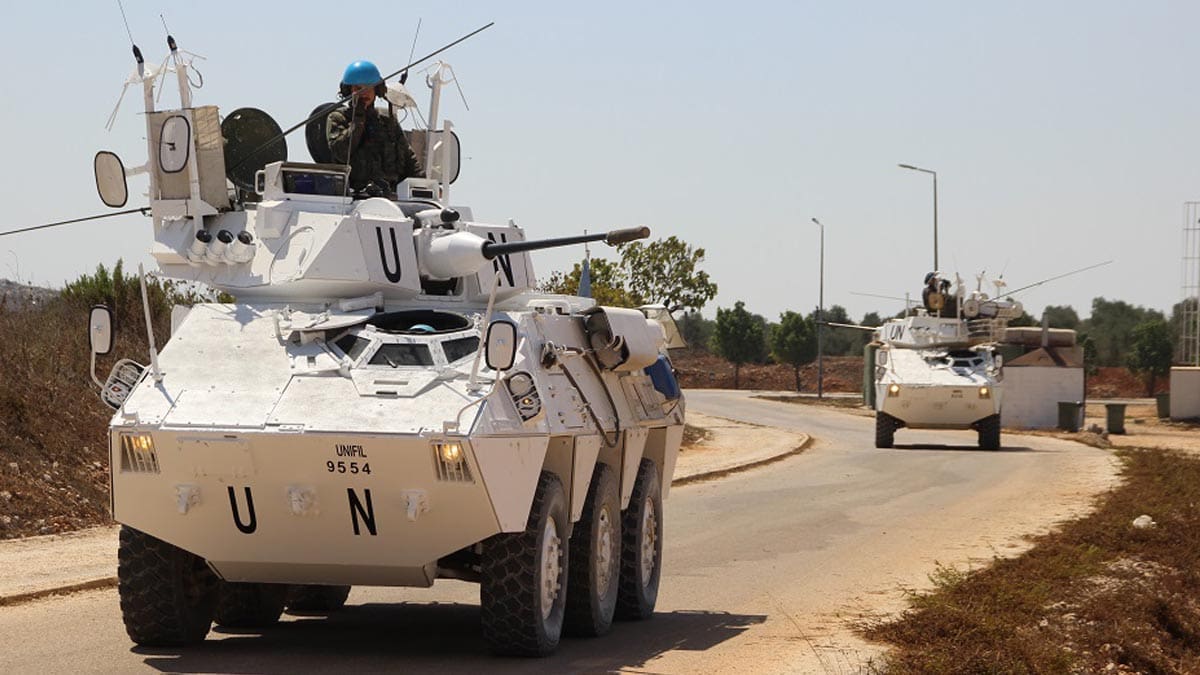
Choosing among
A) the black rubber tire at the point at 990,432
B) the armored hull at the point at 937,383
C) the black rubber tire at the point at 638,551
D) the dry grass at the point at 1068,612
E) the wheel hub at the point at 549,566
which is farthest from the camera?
the black rubber tire at the point at 990,432

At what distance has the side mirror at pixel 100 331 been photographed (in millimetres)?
11023

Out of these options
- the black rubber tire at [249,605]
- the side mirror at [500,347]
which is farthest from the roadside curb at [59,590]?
the side mirror at [500,347]

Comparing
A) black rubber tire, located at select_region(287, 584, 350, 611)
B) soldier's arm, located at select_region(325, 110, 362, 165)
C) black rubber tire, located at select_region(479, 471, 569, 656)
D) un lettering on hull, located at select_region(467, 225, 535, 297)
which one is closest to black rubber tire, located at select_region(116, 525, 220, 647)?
black rubber tire, located at select_region(479, 471, 569, 656)

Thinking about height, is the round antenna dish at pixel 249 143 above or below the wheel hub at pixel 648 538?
above

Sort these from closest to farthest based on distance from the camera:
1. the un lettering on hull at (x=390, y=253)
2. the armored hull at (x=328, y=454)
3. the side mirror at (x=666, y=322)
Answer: the armored hull at (x=328, y=454)
the un lettering on hull at (x=390, y=253)
the side mirror at (x=666, y=322)

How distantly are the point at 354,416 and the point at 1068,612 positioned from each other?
18.1ft

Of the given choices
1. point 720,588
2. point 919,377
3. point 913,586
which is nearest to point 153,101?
point 720,588

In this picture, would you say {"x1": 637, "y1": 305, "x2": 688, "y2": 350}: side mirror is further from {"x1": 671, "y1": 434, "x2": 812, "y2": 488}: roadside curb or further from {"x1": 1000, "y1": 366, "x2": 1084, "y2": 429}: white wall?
{"x1": 1000, "y1": 366, "x2": 1084, "y2": 429}: white wall

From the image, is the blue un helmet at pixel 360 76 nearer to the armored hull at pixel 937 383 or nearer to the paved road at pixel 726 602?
the paved road at pixel 726 602

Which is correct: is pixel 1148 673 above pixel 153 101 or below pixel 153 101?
below

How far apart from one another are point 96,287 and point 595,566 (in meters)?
17.2

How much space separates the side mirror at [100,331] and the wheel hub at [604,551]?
3265 mm

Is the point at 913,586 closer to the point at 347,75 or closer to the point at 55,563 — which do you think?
the point at 347,75

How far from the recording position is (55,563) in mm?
15938
